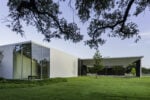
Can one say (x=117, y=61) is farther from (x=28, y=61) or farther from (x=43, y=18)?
(x=43, y=18)

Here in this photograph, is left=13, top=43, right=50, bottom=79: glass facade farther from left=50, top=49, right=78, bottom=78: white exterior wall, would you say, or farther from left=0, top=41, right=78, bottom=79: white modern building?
left=50, top=49, right=78, bottom=78: white exterior wall

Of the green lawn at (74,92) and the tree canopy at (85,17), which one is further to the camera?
the green lawn at (74,92)

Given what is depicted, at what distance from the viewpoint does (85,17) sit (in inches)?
339

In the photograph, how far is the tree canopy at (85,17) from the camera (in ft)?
26.7

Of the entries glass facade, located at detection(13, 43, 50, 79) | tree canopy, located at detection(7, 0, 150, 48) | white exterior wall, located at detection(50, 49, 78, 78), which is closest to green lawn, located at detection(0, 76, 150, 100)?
tree canopy, located at detection(7, 0, 150, 48)

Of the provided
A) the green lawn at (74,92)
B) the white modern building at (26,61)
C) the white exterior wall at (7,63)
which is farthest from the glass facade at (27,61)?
the green lawn at (74,92)

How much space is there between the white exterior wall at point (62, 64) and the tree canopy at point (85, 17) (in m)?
22.1

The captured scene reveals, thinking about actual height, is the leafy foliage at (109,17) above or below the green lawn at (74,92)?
above

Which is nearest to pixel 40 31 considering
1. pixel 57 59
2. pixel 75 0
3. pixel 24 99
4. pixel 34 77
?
pixel 75 0

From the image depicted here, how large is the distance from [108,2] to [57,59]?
25.0 metres

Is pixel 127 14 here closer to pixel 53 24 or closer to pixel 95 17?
pixel 95 17

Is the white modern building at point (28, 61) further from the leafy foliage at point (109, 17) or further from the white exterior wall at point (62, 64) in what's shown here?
the leafy foliage at point (109, 17)

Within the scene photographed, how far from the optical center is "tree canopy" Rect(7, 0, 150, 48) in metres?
8.15

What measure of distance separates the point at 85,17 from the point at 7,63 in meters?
21.9
